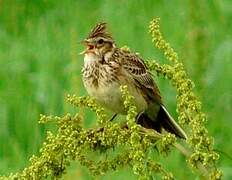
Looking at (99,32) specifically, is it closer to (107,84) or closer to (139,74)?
(107,84)

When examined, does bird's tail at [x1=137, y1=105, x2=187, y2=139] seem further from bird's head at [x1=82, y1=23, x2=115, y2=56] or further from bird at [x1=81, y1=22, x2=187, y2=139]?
bird's head at [x1=82, y1=23, x2=115, y2=56]

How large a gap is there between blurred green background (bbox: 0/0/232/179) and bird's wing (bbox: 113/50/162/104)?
0.22 metres

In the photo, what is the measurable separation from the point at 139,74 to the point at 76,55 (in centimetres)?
74

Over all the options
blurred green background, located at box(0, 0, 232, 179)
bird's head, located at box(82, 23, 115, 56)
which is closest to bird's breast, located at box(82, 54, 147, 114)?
bird's head, located at box(82, 23, 115, 56)

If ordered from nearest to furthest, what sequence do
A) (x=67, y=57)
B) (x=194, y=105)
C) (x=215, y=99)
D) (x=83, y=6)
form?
(x=194, y=105)
(x=215, y=99)
(x=67, y=57)
(x=83, y=6)

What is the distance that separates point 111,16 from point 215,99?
210 centimetres

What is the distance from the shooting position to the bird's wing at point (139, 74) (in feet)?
21.1

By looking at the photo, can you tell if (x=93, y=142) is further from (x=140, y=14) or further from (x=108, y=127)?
(x=140, y=14)

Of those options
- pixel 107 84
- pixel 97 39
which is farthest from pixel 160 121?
pixel 97 39

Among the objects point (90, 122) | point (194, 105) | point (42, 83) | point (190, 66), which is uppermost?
point (42, 83)

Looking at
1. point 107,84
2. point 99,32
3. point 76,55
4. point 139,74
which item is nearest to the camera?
point 99,32

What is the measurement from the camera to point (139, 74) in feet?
21.1

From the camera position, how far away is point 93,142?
176 inches

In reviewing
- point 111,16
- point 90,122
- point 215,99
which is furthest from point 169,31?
point 90,122
